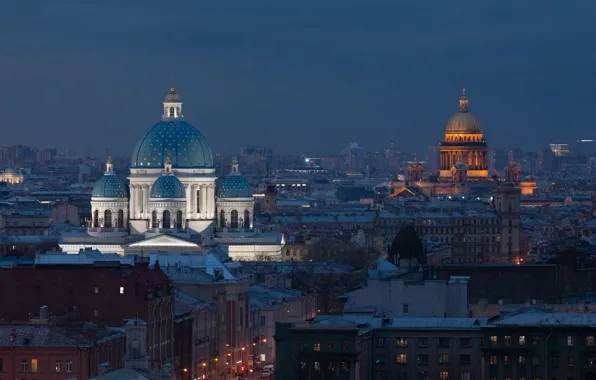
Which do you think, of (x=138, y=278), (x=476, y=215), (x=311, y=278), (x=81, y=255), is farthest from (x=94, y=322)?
(x=476, y=215)

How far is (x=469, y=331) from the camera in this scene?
8456cm

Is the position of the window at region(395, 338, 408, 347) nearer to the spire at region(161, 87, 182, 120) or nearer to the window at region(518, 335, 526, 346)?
the window at region(518, 335, 526, 346)

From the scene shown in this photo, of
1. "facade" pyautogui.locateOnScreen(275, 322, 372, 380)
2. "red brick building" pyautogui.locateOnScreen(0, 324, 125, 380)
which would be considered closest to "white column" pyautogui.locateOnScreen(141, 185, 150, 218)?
"facade" pyautogui.locateOnScreen(275, 322, 372, 380)

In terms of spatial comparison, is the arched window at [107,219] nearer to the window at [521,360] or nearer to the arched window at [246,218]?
the arched window at [246,218]

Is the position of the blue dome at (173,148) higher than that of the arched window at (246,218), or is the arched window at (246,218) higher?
the blue dome at (173,148)

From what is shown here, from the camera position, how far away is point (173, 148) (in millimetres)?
148000

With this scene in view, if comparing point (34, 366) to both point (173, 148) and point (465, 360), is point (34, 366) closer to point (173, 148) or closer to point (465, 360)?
point (465, 360)

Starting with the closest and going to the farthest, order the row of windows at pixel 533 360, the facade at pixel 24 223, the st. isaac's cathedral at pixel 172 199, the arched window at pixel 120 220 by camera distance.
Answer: the row of windows at pixel 533 360
the st. isaac's cathedral at pixel 172 199
the arched window at pixel 120 220
the facade at pixel 24 223

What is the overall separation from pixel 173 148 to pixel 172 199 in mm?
5570

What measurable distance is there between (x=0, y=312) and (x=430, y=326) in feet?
48.7

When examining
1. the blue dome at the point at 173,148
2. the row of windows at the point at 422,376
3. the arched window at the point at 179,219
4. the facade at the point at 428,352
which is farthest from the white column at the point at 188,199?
the row of windows at the point at 422,376

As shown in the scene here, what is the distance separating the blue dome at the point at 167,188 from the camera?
143 meters

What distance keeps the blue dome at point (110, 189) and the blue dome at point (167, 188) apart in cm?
360

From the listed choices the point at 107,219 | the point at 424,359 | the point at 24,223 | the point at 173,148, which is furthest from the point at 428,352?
the point at 24,223
